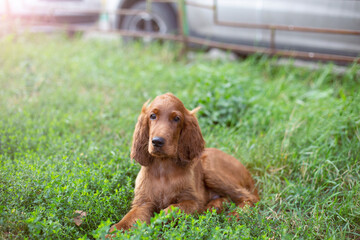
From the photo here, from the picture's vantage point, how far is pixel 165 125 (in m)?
2.83

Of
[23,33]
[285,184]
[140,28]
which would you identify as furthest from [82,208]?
[23,33]

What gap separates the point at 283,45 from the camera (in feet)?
19.8

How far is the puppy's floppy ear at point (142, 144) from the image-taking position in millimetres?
3008

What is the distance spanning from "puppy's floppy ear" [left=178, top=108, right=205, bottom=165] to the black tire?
4299 mm

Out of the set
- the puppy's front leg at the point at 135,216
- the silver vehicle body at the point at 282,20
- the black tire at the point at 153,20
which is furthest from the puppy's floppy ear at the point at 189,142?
the black tire at the point at 153,20

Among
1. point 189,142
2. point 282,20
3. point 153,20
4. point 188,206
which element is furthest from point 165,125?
point 153,20

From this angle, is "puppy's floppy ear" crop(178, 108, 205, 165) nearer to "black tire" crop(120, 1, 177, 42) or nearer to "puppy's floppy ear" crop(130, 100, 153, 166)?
"puppy's floppy ear" crop(130, 100, 153, 166)

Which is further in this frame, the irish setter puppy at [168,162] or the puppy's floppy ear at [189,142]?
the puppy's floppy ear at [189,142]

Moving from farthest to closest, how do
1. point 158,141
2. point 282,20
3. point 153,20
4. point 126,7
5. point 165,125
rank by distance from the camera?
point 126,7 < point 153,20 < point 282,20 < point 165,125 < point 158,141

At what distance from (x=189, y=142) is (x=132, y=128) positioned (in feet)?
4.70

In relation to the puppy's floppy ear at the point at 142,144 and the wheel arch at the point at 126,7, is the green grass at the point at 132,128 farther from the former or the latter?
the wheel arch at the point at 126,7

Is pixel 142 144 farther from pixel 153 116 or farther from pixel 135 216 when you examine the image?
pixel 135 216

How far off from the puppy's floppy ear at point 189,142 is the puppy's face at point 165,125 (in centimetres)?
5

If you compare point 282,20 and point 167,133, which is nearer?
point 167,133
